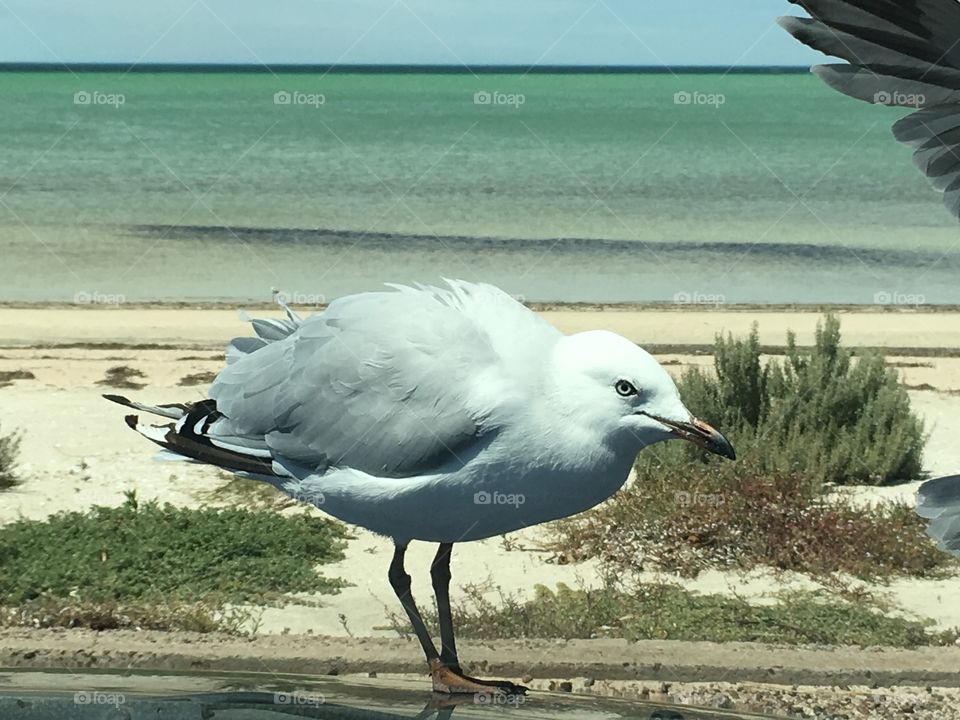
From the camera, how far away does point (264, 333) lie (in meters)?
5.17

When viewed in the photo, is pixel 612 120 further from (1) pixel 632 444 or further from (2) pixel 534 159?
(1) pixel 632 444

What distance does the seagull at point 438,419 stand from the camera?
13.3 ft

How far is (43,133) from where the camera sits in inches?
1549

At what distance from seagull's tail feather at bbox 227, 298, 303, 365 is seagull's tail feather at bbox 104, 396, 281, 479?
314 millimetres

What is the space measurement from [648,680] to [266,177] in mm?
26167

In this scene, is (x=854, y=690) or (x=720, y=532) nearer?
(x=854, y=690)

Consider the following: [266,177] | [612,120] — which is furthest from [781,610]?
[612,120]

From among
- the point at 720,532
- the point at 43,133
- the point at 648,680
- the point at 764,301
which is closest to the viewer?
the point at 648,680
